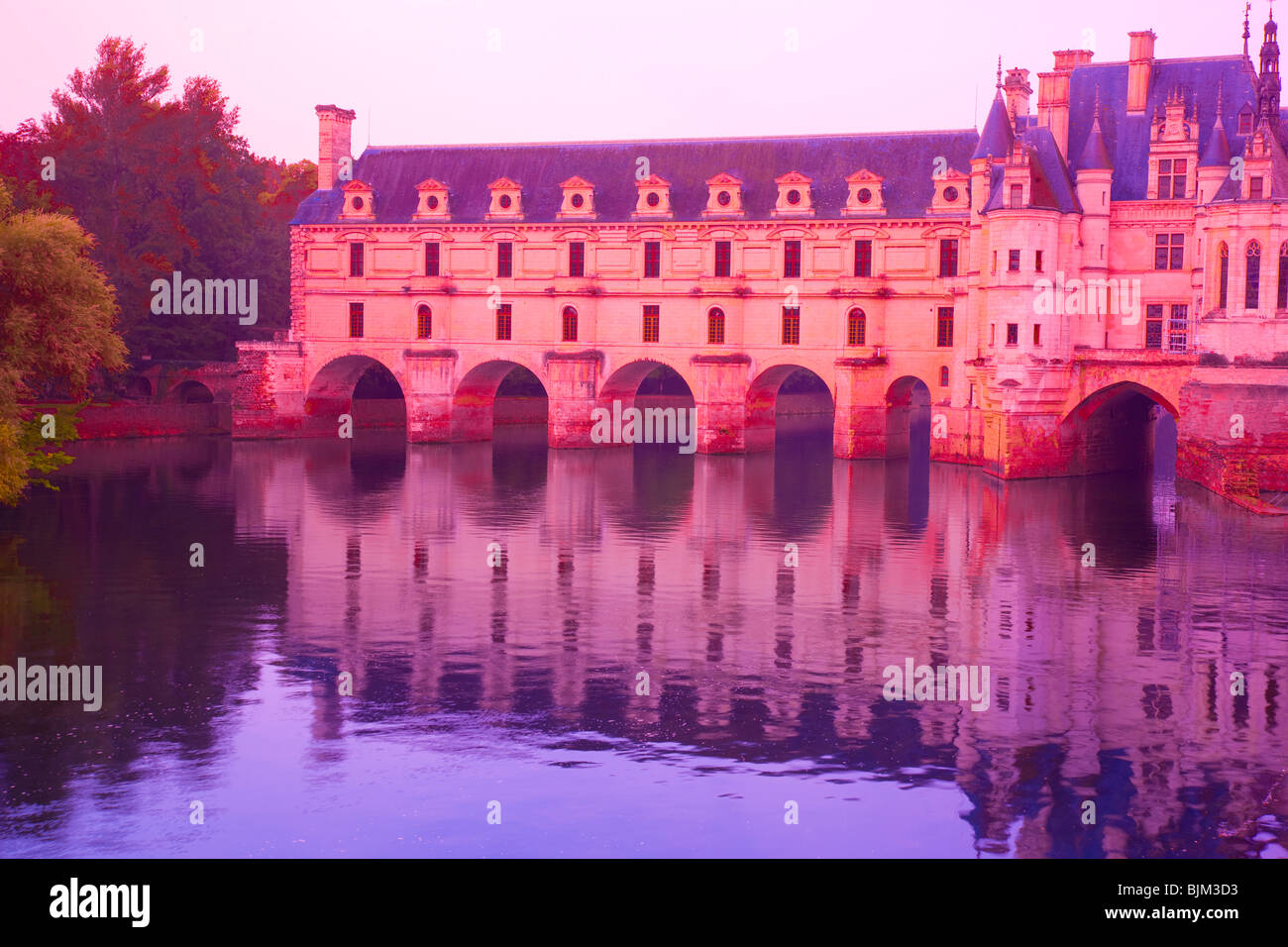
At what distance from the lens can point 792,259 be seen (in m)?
57.5

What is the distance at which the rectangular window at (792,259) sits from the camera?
188 feet

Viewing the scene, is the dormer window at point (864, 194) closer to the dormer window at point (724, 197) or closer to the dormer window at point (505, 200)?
the dormer window at point (724, 197)

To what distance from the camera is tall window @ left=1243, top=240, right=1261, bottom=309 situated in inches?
1706

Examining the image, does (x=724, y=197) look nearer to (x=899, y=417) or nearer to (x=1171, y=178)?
(x=899, y=417)

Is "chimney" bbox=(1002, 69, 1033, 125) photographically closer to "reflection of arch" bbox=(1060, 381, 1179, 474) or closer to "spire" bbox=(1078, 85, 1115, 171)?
"spire" bbox=(1078, 85, 1115, 171)

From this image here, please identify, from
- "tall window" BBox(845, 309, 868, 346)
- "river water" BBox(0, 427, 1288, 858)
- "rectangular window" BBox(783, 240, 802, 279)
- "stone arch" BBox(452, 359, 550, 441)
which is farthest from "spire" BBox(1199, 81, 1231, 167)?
"stone arch" BBox(452, 359, 550, 441)

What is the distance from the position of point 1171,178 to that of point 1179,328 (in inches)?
201

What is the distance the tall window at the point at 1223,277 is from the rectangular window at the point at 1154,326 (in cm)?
589

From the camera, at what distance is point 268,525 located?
36219 mm

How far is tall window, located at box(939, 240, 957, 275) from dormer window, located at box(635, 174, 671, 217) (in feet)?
37.3

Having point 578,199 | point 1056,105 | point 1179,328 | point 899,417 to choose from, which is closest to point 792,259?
point 899,417
